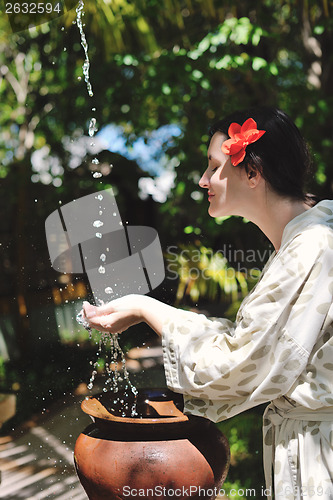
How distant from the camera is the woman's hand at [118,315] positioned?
4.61ft

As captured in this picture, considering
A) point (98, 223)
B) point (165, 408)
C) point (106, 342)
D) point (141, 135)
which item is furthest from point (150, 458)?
point (141, 135)

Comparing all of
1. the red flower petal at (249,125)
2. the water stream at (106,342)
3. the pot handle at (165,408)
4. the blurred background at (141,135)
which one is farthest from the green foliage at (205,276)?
the red flower petal at (249,125)

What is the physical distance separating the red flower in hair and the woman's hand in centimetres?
44

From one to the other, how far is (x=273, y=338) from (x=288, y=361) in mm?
59

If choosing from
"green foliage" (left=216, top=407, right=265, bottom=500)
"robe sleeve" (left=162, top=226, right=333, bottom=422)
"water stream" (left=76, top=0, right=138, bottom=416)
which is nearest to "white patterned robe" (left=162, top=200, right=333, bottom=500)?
"robe sleeve" (left=162, top=226, right=333, bottom=422)

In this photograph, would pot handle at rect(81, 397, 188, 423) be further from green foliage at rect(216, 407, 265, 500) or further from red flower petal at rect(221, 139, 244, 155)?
green foliage at rect(216, 407, 265, 500)

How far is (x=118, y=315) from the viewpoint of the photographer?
1.41 metres

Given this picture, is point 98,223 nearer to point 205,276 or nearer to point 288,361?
point 205,276

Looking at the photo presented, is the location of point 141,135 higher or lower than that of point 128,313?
higher

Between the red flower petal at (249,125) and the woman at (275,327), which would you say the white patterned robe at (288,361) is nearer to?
the woman at (275,327)

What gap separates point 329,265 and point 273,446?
1.62 ft

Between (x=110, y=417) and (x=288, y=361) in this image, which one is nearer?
A: (x=288, y=361)

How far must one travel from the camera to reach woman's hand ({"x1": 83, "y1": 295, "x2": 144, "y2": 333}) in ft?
4.61

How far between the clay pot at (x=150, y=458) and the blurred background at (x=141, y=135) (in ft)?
5.47
